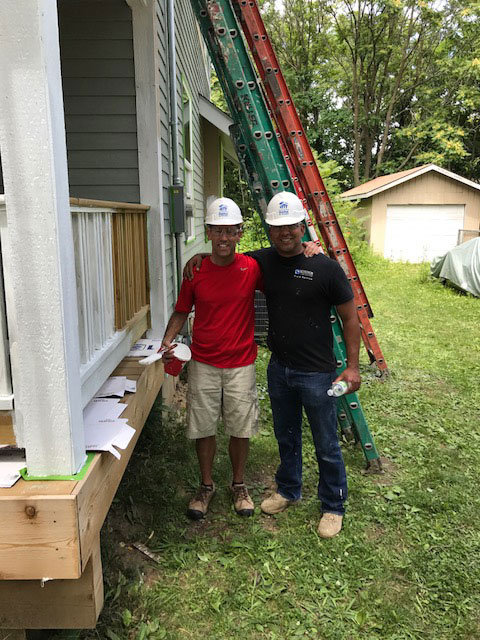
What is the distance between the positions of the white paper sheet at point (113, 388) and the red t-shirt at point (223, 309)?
49 centimetres

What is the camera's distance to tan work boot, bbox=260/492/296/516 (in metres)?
3.43

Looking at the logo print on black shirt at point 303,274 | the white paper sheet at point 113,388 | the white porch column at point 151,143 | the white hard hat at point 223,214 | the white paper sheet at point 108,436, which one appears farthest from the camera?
the white porch column at point 151,143

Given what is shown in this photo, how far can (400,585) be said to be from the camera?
2816 millimetres

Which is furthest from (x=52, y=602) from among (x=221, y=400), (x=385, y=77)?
(x=385, y=77)

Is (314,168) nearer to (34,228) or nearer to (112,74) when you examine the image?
(112,74)

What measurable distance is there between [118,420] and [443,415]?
3.88m

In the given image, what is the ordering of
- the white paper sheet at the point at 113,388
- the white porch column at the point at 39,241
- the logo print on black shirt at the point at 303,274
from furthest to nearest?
the logo print on black shirt at the point at 303,274
the white paper sheet at the point at 113,388
the white porch column at the point at 39,241

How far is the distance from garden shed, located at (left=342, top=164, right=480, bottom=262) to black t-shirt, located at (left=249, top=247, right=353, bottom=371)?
17.5 meters

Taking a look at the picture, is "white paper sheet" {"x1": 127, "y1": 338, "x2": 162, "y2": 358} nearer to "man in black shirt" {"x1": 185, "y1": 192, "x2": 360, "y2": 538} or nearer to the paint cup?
the paint cup

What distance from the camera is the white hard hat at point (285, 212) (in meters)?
2.86

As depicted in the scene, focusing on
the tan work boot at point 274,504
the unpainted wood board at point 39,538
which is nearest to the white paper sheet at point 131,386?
the unpainted wood board at point 39,538

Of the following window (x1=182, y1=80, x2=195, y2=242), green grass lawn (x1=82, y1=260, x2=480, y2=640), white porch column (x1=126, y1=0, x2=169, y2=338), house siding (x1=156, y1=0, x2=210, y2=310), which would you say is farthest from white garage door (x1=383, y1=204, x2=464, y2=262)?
white porch column (x1=126, y1=0, x2=169, y2=338)

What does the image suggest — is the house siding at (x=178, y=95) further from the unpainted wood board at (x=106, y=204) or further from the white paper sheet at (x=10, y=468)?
the white paper sheet at (x=10, y=468)

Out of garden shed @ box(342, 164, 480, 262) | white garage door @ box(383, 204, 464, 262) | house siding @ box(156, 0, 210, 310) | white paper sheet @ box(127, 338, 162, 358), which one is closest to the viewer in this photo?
white paper sheet @ box(127, 338, 162, 358)
